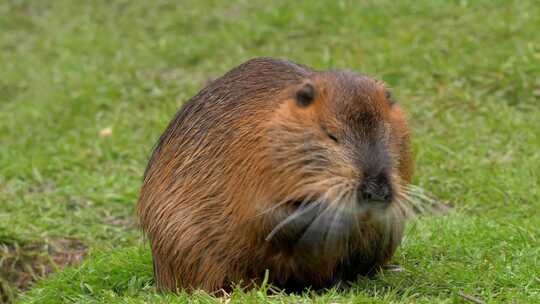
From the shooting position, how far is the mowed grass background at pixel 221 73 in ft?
17.6

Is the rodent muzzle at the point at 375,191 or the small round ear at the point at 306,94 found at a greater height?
the small round ear at the point at 306,94

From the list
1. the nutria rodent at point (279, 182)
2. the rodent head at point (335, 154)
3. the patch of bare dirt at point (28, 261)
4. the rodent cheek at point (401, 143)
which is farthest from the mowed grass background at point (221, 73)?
the rodent cheek at point (401, 143)

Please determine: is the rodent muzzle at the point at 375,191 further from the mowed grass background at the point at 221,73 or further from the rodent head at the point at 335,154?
the mowed grass background at the point at 221,73

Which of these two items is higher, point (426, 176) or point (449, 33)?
point (449, 33)

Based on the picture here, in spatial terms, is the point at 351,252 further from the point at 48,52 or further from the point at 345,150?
the point at 48,52

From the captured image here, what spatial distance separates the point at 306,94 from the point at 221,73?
4.64 metres

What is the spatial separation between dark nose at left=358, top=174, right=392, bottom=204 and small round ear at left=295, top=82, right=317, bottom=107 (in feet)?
1.60

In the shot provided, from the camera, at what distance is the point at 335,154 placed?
424 centimetres

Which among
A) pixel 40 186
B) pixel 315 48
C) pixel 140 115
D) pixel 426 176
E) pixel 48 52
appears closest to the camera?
pixel 426 176

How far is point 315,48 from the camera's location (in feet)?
30.3

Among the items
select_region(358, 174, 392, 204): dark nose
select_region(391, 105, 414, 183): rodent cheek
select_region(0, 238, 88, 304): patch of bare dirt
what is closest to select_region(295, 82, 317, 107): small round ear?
select_region(391, 105, 414, 183): rodent cheek

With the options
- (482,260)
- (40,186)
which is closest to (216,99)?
(482,260)

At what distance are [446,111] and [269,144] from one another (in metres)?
3.71

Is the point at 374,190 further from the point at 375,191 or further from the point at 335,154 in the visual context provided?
the point at 335,154
